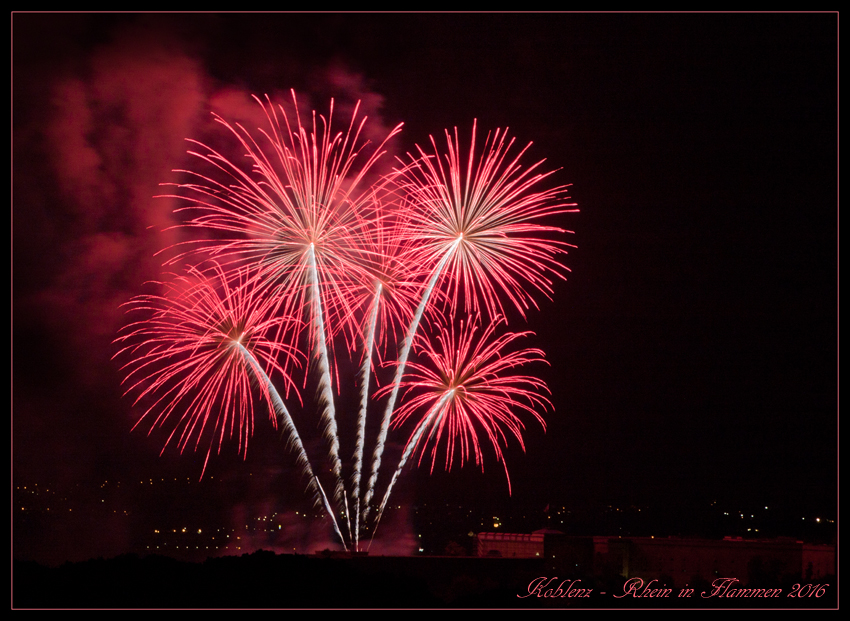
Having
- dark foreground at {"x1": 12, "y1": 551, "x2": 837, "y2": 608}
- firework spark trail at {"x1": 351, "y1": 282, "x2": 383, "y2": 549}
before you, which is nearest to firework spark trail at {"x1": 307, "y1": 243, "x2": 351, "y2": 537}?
firework spark trail at {"x1": 351, "y1": 282, "x2": 383, "y2": 549}

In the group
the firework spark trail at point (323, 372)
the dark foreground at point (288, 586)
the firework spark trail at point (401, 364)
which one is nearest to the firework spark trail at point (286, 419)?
the firework spark trail at point (323, 372)

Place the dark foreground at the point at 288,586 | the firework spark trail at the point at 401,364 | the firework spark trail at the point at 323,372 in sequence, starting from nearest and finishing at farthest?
the dark foreground at the point at 288,586 < the firework spark trail at the point at 323,372 < the firework spark trail at the point at 401,364

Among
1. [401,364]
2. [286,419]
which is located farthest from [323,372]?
[401,364]

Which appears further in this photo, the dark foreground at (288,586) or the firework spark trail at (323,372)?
the firework spark trail at (323,372)

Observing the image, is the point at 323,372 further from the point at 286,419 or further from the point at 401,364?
the point at 401,364

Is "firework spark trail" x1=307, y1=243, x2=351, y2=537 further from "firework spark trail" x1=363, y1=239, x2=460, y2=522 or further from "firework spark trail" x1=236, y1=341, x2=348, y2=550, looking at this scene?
"firework spark trail" x1=363, y1=239, x2=460, y2=522

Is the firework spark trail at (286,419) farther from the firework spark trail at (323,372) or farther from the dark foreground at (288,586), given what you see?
the dark foreground at (288,586)

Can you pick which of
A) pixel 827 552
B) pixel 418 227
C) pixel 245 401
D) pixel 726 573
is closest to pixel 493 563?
pixel 245 401

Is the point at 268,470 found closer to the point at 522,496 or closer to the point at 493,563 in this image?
the point at 522,496
